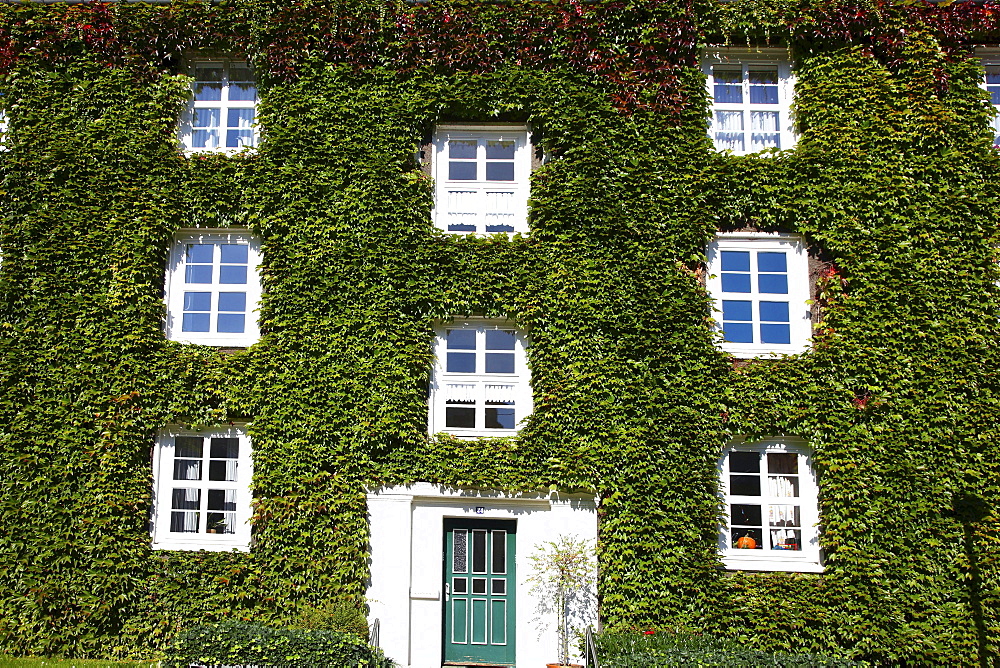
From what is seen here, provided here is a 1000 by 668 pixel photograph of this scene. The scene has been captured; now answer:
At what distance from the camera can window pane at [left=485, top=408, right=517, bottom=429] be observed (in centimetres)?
1409

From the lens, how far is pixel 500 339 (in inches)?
567

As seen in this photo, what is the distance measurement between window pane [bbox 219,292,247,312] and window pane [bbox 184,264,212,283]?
1.39 feet

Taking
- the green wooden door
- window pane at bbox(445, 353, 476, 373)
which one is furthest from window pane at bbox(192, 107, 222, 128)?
the green wooden door

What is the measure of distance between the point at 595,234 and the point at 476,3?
15.6 ft

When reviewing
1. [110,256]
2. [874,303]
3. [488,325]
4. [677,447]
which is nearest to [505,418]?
[488,325]

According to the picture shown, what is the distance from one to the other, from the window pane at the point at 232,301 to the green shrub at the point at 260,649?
5451 mm

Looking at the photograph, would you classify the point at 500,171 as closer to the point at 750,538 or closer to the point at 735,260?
the point at 735,260

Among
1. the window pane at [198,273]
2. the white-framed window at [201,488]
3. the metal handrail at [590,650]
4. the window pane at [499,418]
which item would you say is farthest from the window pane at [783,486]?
the window pane at [198,273]

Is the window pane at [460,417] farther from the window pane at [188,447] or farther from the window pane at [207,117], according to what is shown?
the window pane at [207,117]

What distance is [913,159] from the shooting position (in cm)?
1437

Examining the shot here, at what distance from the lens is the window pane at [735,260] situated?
14539 mm

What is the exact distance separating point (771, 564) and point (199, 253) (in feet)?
35.7

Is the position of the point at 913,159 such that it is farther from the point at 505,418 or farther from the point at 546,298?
the point at 505,418

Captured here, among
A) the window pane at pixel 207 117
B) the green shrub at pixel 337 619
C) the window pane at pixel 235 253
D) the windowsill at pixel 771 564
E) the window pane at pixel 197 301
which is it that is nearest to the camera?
the green shrub at pixel 337 619
